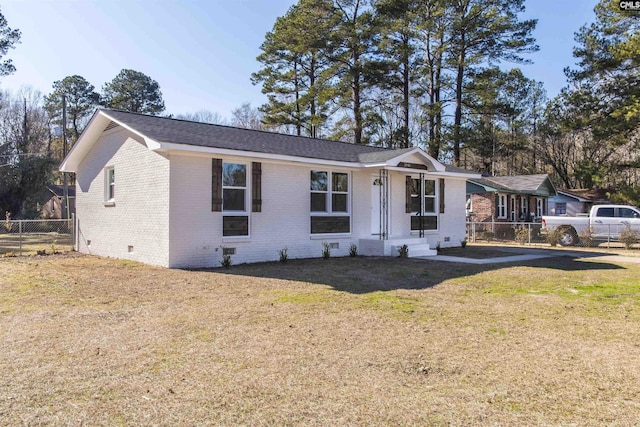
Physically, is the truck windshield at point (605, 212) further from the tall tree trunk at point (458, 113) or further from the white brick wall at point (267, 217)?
the tall tree trunk at point (458, 113)

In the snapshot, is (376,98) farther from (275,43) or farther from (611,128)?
(611,128)

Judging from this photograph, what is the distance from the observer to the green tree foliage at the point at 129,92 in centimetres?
4066

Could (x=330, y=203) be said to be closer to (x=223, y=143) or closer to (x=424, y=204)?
(x=223, y=143)

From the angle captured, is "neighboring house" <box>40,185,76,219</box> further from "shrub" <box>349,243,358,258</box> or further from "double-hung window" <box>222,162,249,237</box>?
"shrub" <box>349,243,358,258</box>

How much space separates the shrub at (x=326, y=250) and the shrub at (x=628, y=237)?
12720 millimetres

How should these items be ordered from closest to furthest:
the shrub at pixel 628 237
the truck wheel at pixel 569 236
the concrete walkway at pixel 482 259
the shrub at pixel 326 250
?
the concrete walkway at pixel 482 259
the shrub at pixel 326 250
the shrub at pixel 628 237
the truck wheel at pixel 569 236

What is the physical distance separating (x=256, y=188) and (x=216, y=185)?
1157 millimetres

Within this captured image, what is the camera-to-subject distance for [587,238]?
751 inches

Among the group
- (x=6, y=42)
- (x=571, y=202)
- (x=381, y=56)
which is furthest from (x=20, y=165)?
(x=571, y=202)

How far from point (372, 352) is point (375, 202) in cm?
1087

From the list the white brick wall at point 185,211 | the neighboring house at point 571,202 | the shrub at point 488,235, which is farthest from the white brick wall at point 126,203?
the neighboring house at point 571,202

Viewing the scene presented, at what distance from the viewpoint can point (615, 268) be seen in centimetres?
1162

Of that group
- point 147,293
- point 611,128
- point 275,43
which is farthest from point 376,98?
point 147,293

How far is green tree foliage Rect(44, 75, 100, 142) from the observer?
130 ft
